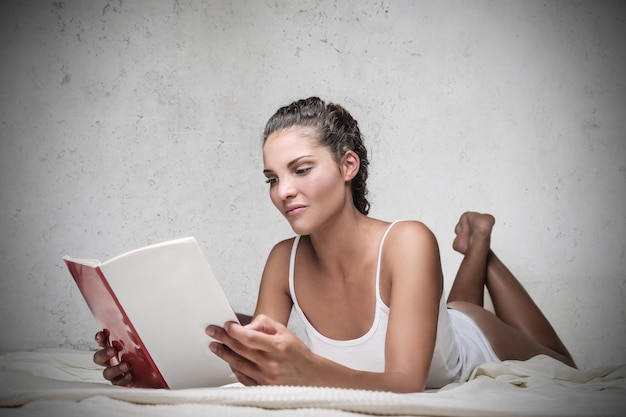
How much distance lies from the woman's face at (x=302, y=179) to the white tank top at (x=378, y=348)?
7.5 inches

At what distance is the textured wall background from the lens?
3.14m

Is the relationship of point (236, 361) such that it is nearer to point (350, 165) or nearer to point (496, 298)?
point (350, 165)

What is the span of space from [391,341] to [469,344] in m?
0.72

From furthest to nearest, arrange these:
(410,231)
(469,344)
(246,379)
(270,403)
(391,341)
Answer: (469,344), (410,231), (391,341), (246,379), (270,403)

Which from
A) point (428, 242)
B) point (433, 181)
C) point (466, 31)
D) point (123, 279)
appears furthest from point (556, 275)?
point (123, 279)

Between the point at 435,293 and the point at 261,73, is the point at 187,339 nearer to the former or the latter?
the point at 435,293

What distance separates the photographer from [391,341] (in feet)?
4.90

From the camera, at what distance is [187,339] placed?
4.18 ft

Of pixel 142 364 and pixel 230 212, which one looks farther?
pixel 230 212

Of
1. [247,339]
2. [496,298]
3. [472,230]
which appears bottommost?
[496,298]

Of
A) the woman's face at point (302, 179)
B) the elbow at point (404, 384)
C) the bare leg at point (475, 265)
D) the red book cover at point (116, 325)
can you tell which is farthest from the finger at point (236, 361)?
the bare leg at point (475, 265)

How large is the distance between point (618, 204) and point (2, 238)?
9.83 ft

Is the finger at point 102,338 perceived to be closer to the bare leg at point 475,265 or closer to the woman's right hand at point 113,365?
the woman's right hand at point 113,365

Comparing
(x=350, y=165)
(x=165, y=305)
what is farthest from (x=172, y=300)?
(x=350, y=165)
